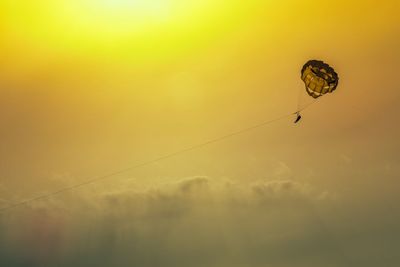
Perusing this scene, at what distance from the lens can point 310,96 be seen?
5575cm

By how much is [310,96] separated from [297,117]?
9.91 ft

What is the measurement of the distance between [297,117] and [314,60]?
6.03 m

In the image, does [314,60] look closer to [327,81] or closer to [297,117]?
[327,81]

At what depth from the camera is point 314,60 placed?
2199 inches

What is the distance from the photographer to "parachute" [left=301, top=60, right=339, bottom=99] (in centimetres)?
5531

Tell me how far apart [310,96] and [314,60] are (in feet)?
11.3

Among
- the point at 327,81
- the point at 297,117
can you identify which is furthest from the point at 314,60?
the point at 297,117

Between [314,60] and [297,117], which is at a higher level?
[314,60]

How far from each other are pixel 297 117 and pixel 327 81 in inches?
186

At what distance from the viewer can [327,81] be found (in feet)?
182

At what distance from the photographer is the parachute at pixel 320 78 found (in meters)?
55.3

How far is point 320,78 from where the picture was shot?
55.2m
